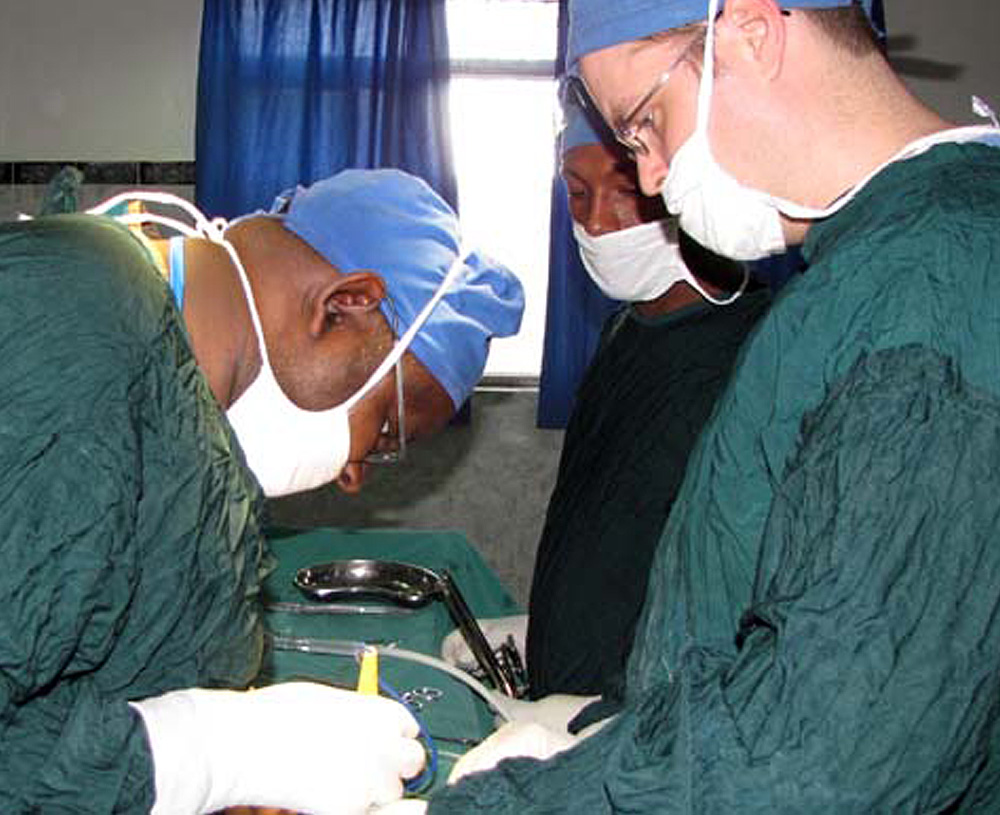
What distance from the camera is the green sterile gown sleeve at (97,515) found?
0.89 metres

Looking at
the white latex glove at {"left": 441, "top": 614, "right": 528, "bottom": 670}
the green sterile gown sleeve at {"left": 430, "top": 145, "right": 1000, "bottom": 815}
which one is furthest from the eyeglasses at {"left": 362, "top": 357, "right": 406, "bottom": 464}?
the white latex glove at {"left": 441, "top": 614, "right": 528, "bottom": 670}

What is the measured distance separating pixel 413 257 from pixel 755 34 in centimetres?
54

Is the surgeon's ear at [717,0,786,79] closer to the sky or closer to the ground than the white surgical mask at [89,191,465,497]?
closer to the sky

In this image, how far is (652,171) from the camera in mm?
1281

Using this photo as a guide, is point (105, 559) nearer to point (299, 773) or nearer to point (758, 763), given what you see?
point (299, 773)

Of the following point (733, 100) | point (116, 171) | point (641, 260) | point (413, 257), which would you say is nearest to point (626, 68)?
point (733, 100)

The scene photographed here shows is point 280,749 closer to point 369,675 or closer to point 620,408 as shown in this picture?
point 369,675

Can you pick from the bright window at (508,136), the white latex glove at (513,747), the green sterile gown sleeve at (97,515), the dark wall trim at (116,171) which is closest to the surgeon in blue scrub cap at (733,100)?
the green sterile gown sleeve at (97,515)

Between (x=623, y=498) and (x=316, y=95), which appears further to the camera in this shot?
(x=316, y=95)

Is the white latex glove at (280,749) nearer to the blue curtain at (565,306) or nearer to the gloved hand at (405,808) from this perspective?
the gloved hand at (405,808)

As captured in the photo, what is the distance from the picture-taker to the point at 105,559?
36.2 inches

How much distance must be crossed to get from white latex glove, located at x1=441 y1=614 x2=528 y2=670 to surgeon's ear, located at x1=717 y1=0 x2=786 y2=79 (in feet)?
5.06

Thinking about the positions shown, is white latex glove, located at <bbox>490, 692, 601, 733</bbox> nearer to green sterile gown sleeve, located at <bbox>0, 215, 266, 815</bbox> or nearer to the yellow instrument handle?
the yellow instrument handle

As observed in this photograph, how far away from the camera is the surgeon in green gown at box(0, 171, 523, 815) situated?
0.90 metres
